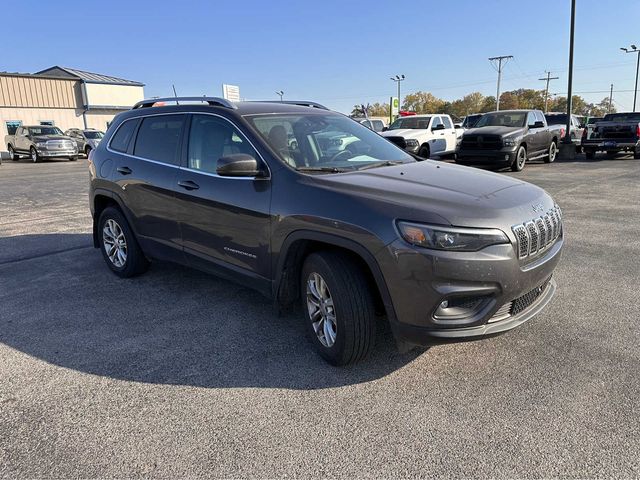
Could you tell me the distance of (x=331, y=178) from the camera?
10.9 feet

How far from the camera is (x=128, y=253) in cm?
511

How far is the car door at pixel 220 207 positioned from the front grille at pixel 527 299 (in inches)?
66.4

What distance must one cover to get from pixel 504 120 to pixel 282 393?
15152 millimetres

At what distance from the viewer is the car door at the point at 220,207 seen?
3.58 m

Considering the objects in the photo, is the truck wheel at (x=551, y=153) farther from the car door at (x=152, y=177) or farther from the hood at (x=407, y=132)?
the car door at (x=152, y=177)

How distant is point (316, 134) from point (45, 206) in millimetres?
8719

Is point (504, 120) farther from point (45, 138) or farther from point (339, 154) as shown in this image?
point (45, 138)

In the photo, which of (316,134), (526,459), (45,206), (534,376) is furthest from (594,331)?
(45,206)

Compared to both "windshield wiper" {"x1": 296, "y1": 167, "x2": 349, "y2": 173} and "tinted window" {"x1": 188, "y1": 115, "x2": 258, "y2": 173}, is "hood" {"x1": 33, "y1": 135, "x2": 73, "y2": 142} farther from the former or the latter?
"windshield wiper" {"x1": 296, "y1": 167, "x2": 349, "y2": 173}

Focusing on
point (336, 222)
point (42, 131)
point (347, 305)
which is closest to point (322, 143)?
point (336, 222)

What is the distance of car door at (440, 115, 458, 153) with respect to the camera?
16984 millimetres

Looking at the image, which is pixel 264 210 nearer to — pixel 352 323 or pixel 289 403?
pixel 352 323

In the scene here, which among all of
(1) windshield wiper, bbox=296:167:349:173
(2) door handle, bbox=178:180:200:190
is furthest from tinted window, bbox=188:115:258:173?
(1) windshield wiper, bbox=296:167:349:173

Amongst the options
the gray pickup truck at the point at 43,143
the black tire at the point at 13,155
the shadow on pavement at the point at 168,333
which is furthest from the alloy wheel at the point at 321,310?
the black tire at the point at 13,155
